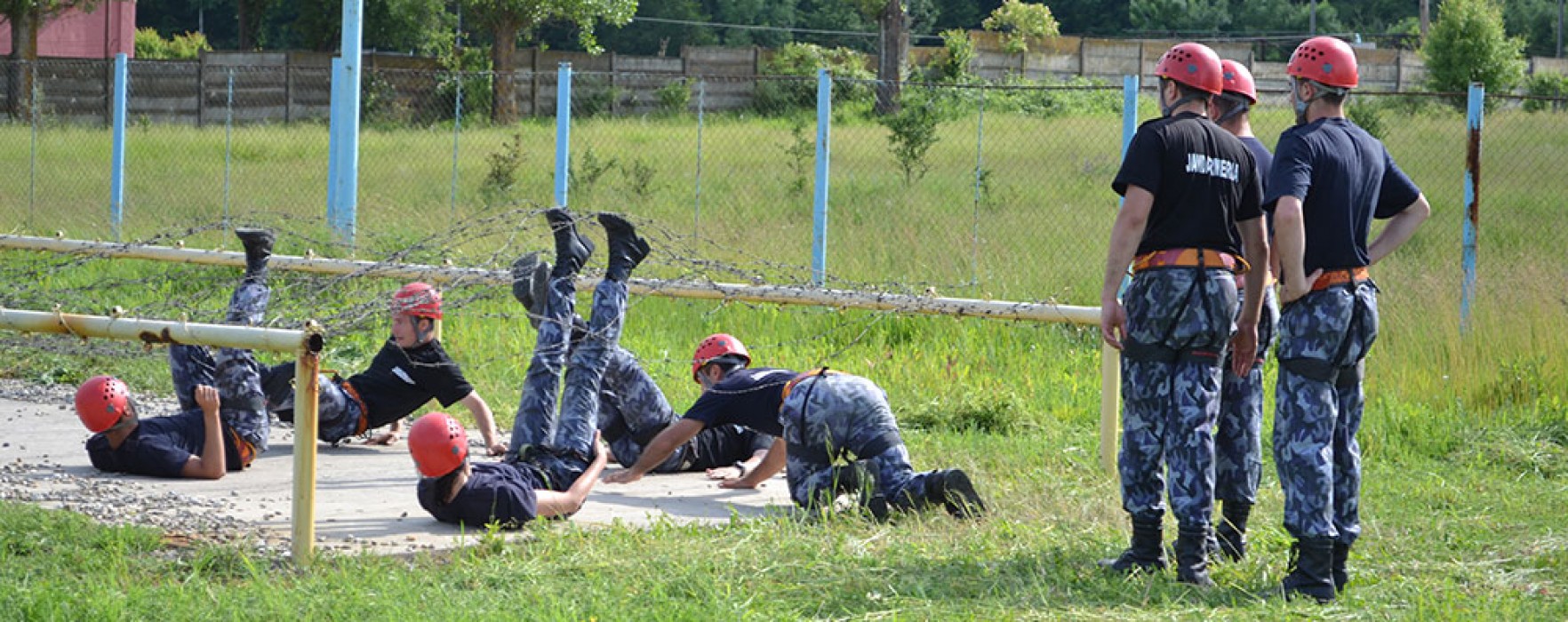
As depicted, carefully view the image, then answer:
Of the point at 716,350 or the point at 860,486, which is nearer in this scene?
the point at 860,486

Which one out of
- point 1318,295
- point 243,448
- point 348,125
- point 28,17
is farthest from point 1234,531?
point 28,17

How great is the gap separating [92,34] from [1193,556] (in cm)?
4605

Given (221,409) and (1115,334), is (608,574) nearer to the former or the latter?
(1115,334)

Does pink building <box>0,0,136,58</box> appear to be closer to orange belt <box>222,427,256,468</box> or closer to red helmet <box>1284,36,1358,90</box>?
orange belt <box>222,427,256,468</box>

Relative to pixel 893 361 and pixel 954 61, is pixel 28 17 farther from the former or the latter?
pixel 893 361

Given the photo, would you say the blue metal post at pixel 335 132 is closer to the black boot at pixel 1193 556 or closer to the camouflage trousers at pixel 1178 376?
the camouflage trousers at pixel 1178 376

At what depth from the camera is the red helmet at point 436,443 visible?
6.32 metres

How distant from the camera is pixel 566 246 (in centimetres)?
762

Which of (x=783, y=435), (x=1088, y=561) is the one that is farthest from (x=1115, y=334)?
(x=783, y=435)

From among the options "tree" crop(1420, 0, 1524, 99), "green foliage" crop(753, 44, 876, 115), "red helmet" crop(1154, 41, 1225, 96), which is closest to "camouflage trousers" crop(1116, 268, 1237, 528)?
"red helmet" crop(1154, 41, 1225, 96)

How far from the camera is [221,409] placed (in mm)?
7859

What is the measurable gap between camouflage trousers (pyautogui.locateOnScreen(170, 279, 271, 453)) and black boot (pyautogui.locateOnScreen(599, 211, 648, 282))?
1738mm

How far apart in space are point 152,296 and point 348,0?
2992 millimetres

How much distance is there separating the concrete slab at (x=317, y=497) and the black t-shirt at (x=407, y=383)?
0.90ft
